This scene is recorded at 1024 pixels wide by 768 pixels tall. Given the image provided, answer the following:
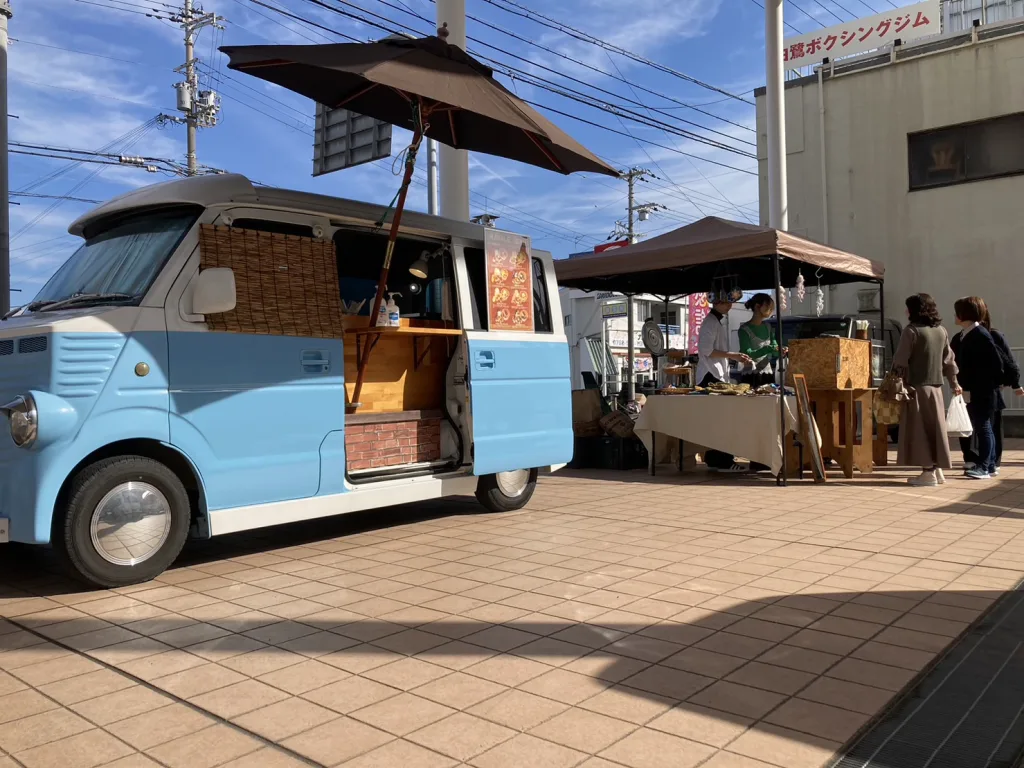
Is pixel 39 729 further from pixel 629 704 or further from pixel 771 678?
pixel 771 678

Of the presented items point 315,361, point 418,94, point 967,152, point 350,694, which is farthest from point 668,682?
point 967,152

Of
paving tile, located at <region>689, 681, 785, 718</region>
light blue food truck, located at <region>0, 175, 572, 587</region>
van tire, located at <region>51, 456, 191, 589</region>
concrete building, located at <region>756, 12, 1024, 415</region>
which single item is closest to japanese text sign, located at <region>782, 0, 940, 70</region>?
concrete building, located at <region>756, 12, 1024, 415</region>

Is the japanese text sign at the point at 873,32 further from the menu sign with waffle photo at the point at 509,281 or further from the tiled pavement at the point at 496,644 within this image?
the tiled pavement at the point at 496,644

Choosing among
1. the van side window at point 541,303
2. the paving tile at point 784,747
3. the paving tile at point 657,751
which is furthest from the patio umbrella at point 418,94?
the paving tile at point 784,747

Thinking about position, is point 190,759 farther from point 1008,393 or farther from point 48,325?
point 1008,393

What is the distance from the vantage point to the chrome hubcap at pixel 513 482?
22.6 ft

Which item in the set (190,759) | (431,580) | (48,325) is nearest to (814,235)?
(431,580)

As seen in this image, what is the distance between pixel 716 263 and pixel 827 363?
2.01 metres

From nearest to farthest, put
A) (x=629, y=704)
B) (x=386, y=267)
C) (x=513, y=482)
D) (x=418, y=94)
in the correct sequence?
(x=629, y=704) → (x=418, y=94) → (x=386, y=267) → (x=513, y=482)

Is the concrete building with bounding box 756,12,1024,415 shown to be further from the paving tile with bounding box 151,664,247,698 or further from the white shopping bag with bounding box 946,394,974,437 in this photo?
the paving tile with bounding box 151,664,247,698

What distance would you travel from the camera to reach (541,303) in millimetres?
6922

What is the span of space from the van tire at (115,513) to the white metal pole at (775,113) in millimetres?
10409

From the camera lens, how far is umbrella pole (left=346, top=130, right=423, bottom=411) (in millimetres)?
5621

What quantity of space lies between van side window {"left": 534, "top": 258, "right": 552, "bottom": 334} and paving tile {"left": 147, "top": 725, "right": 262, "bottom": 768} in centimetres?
457
